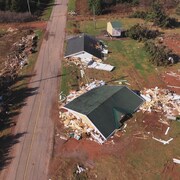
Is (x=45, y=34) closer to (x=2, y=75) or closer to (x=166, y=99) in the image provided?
(x=2, y=75)

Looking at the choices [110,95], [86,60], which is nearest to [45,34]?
[86,60]

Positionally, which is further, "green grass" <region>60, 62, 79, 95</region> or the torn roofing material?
the torn roofing material

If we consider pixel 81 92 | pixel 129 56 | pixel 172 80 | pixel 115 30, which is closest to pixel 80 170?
pixel 81 92

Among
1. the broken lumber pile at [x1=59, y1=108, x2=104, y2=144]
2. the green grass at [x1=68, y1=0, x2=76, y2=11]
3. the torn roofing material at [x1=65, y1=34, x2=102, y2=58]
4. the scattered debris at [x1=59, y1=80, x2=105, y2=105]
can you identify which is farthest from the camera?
the green grass at [x1=68, y1=0, x2=76, y2=11]

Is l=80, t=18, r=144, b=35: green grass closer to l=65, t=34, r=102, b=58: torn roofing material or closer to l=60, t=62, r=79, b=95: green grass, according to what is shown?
l=65, t=34, r=102, b=58: torn roofing material

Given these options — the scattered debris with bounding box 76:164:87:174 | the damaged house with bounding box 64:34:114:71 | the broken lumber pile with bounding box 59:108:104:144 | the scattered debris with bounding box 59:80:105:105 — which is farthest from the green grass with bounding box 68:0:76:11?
the scattered debris with bounding box 76:164:87:174

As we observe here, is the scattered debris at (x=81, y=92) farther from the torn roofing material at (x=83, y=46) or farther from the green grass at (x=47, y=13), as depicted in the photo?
the green grass at (x=47, y=13)

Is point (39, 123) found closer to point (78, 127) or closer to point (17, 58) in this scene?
point (78, 127)
